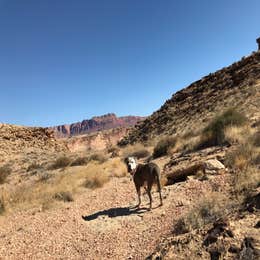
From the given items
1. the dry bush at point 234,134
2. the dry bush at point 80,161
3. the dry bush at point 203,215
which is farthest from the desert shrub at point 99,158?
the dry bush at point 203,215

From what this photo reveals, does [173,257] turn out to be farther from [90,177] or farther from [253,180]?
[90,177]

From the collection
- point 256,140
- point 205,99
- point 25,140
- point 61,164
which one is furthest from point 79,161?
point 205,99

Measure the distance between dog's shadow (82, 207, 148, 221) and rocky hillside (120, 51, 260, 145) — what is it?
13875 millimetres

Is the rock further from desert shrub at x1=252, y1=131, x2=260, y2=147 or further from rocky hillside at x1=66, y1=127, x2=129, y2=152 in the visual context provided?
rocky hillside at x1=66, y1=127, x2=129, y2=152

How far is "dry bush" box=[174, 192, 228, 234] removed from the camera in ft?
16.6

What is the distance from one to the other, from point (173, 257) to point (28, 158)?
940 inches

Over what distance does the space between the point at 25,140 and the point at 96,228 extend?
1078 inches

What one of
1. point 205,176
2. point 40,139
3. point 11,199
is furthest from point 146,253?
point 40,139

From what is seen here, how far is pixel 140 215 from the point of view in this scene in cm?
700

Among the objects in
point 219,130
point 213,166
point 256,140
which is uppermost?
point 219,130

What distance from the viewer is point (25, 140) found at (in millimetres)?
31969

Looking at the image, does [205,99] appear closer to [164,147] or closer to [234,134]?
[164,147]

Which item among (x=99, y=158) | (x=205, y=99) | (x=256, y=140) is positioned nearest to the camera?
(x=256, y=140)

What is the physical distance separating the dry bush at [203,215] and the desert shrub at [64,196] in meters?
5.01
